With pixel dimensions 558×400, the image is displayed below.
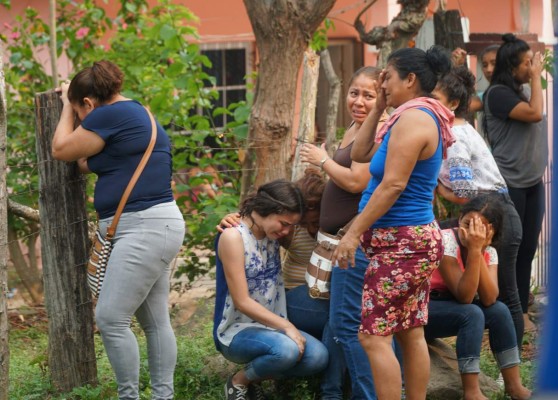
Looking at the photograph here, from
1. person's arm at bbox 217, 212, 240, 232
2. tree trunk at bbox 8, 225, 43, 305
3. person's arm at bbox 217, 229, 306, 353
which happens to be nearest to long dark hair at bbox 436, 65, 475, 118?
person's arm at bbox 217, 212, 240, 232

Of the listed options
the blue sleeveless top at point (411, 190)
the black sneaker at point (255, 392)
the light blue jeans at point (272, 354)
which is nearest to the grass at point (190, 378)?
the black sneaker at point (255, 392)

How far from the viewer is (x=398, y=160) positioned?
4230mm

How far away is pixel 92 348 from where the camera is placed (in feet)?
17.5

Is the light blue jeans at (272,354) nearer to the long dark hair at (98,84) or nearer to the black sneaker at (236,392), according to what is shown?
the black sneaker at (236,392)

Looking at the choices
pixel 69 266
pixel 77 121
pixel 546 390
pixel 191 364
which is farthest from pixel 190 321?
pixel 546 390

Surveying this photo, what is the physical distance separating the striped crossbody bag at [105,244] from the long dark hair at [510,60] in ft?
8.96

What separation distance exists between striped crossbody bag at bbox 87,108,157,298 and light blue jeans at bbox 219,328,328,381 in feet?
2.47

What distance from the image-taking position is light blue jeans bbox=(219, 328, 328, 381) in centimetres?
486

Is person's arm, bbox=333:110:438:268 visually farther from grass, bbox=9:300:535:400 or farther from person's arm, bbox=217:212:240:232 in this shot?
grass, bbox=9:300:535:400

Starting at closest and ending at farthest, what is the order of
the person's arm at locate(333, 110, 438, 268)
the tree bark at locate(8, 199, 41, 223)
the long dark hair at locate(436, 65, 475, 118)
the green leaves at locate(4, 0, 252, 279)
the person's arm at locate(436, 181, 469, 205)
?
the person's arm at locate(333, 110, 438, 268) < the long dark hair at locate(436, 65, 475, 118) < the person's arm at locate(436, 181, 469, 205) < the tree bark at locate(8, 199, 41, 223) < the green leaves at locate(4, 0, 252, 279)

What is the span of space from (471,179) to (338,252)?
5.41ft

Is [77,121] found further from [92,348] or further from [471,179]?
[471,179]

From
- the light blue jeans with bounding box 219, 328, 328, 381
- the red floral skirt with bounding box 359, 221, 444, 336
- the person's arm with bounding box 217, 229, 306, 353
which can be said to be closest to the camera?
the red floral skirt with bounding box 359, 221, 444, 336

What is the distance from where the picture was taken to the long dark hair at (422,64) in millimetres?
4461
